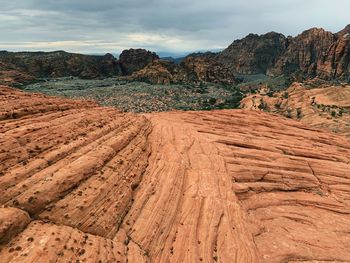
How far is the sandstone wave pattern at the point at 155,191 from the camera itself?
16625mm

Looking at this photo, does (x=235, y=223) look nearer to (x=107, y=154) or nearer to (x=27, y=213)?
(x=107, y=154)

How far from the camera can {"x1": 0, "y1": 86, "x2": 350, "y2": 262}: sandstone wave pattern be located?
16625mm

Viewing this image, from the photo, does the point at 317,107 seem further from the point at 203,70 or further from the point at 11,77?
the point at 11,77

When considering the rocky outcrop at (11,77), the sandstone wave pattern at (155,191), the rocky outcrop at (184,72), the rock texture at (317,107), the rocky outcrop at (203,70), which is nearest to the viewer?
the sandstone wave pattern at (155,191)

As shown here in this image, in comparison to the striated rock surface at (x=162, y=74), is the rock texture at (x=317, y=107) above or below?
above

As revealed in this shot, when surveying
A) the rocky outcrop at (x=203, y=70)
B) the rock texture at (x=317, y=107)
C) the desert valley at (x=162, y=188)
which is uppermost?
the desert valley at (x=162, y=188)

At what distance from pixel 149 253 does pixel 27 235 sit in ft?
19.5

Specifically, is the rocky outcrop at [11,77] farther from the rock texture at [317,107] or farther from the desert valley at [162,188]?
the desert valley at [162,188]

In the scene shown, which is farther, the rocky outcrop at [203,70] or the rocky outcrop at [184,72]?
the rocky outcrop at [203,70]

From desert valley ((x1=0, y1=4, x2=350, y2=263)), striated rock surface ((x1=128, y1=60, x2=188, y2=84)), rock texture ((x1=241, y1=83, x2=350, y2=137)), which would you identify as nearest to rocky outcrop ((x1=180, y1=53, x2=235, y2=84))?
striated rock surface ((x1=128, y1=60, x2=188, y2=84))

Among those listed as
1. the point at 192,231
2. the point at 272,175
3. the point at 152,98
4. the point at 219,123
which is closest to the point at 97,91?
the point at 152,98

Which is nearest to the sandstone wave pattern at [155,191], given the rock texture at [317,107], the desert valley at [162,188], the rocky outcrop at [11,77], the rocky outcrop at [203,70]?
the desert valley at [162,188]

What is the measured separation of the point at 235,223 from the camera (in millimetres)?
22938

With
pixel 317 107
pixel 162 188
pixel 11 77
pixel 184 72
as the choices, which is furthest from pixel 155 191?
pixel 184 72
